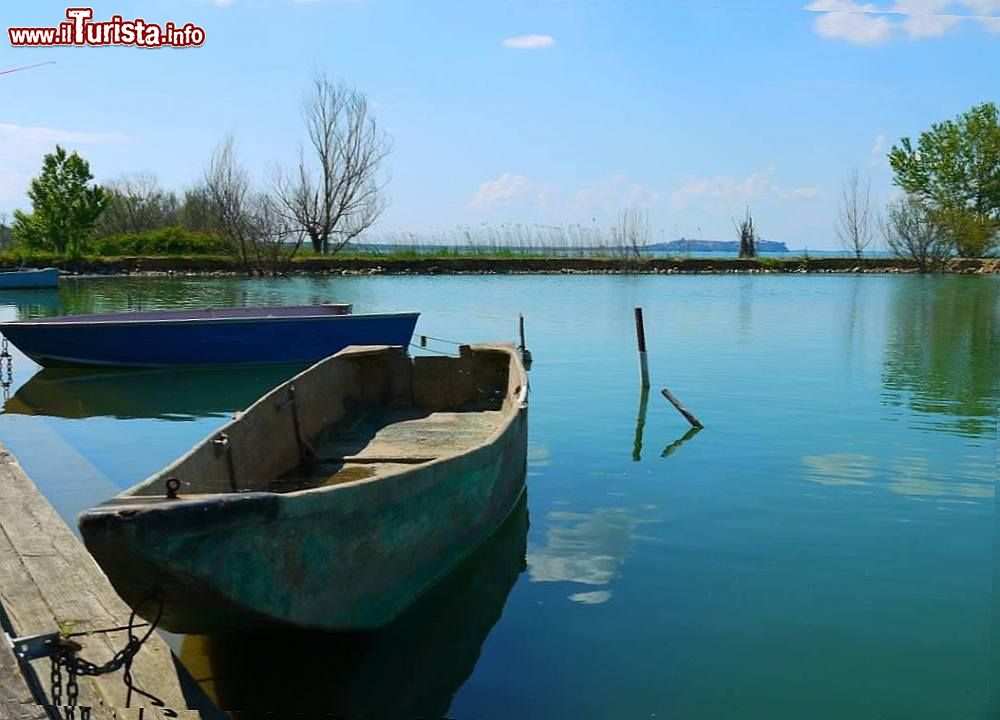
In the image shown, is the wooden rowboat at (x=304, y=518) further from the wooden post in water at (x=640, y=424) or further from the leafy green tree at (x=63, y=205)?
the leafy green tree at (x=63, y=205)

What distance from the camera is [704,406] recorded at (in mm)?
11344

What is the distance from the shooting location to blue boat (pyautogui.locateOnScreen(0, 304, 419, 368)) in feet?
45.4

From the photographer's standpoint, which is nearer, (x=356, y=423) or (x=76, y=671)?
(x=76, y=671)

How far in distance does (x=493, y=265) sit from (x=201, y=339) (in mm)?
33508

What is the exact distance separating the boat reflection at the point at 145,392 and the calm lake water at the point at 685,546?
7cm

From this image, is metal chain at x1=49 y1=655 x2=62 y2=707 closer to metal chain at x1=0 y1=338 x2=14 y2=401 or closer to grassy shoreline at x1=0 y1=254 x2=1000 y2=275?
metal chain at x1=0 y1=338 x2=14 y2=401

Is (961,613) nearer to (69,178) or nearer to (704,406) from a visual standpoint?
(704,406)

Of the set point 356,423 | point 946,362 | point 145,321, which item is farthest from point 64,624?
point 946,362

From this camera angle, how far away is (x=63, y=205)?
140ft

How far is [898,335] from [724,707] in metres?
16.8

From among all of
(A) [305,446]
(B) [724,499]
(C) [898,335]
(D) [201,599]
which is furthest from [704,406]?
(C) [898,335]

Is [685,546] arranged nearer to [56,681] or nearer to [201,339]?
[56,681]

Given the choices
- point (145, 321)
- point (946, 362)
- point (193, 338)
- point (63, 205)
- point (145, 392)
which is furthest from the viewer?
point (63, 205)

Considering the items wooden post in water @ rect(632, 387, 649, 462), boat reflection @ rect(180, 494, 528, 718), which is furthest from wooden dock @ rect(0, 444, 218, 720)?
wooden post in water @ rect(632, 387, 649, 462)
